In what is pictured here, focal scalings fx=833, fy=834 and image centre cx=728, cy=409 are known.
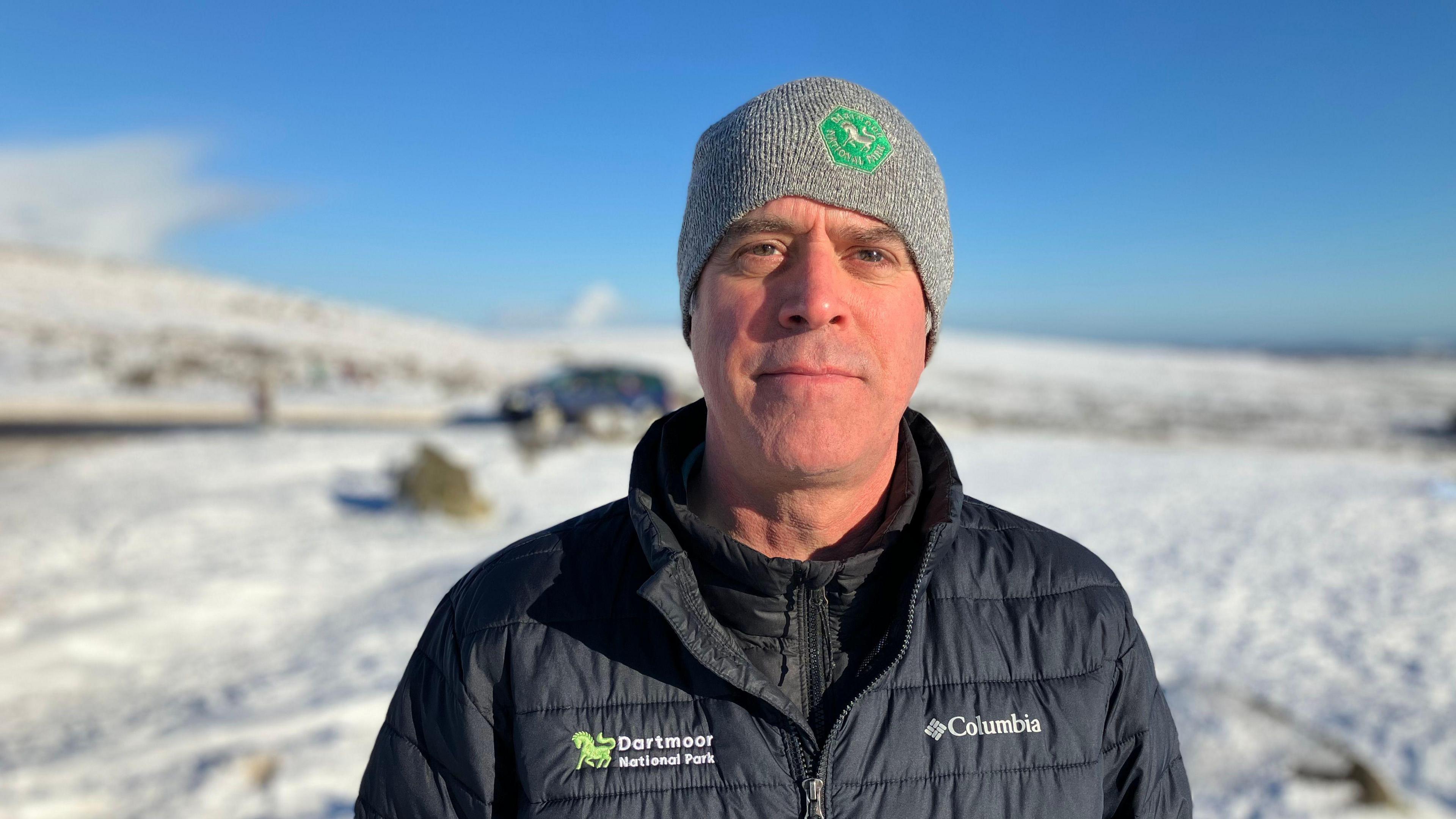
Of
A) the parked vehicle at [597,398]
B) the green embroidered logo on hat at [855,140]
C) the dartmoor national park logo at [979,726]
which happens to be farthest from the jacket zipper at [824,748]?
the parked vehicle at [597,398]

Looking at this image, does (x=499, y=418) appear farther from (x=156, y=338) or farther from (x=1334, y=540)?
(x=156, y=338)

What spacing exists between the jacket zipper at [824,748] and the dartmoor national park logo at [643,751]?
0.53ft

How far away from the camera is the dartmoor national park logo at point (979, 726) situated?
1.57 meters

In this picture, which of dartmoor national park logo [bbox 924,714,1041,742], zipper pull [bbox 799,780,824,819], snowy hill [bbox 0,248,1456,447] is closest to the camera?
zipper pull [bbox 799,780,824,819]

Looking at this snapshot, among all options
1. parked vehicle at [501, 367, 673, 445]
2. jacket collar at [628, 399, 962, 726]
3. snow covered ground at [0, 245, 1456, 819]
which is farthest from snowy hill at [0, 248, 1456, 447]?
jacket collar at [628, 399, 962, 726]

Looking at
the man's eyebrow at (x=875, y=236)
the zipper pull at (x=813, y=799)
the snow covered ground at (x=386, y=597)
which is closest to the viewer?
the zipper pull at (x=813, y=799)

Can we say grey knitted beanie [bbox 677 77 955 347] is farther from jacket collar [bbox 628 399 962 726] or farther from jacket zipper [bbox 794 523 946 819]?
jacket zipper [bbox 794 523 946 819]

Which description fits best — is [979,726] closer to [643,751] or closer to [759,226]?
[643,751]

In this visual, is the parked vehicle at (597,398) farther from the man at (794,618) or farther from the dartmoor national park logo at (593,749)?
the dartmoor national park logo at (593,749)

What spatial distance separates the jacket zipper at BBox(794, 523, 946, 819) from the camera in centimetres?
148

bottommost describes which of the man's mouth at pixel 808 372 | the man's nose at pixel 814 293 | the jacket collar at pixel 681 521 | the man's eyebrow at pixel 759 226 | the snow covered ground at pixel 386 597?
the snow covered ground at pixel 386 597

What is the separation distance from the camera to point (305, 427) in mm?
16000

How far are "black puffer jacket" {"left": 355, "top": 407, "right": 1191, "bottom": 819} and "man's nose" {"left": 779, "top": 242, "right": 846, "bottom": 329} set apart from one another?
46 centimetres

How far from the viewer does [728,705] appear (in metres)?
1.53
